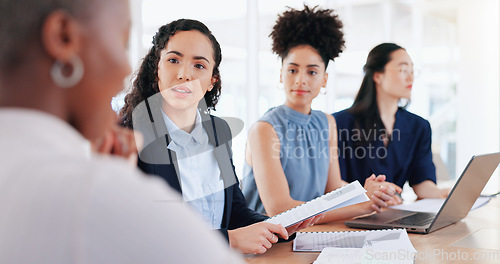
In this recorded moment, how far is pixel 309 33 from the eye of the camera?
2.43 m

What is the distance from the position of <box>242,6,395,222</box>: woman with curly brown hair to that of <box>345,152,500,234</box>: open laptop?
1.50ft

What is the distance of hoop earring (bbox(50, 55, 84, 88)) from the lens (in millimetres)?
525

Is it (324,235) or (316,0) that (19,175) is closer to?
(324,235)

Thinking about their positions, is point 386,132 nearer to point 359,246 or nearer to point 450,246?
point 450,246

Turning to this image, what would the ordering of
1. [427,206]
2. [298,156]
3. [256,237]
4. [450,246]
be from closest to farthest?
[256,237], [450,246], [427,206], [298,156]

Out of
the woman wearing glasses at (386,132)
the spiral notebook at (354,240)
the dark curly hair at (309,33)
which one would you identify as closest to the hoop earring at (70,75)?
the spiral notebook at (354,240)

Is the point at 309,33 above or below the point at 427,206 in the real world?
above

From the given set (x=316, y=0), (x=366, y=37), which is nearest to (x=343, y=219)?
(x=316, y=0)

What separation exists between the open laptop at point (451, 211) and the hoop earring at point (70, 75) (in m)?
1.36

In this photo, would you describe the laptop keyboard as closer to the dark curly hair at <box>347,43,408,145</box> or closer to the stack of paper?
the stack of paper

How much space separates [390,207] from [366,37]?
4.30 m

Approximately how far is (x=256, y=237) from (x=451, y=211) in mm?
818

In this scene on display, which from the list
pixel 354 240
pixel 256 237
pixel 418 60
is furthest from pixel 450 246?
pixel 418 60

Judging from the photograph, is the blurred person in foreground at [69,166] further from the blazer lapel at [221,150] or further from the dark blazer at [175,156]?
the blazer lapel at [221,150]
